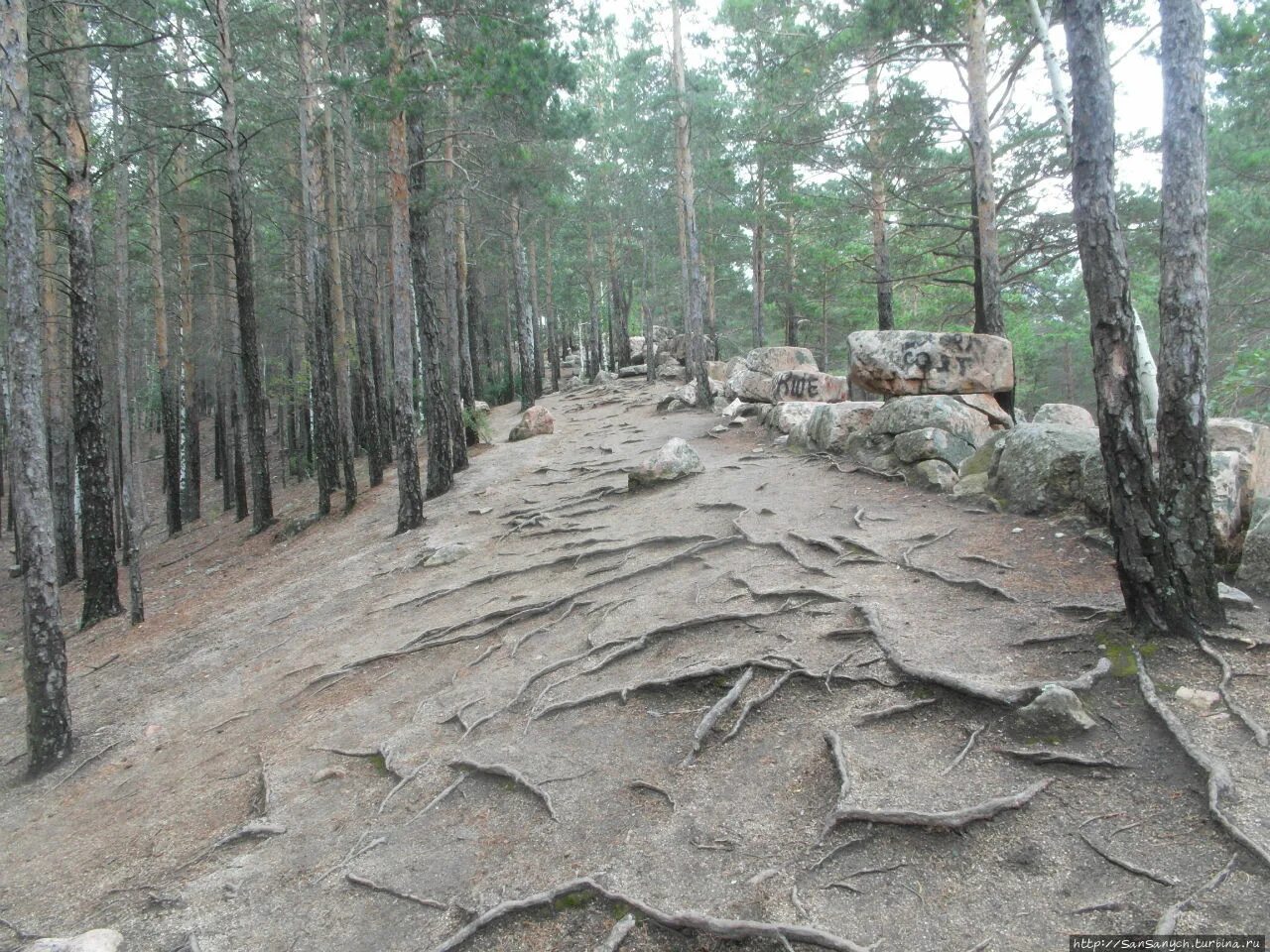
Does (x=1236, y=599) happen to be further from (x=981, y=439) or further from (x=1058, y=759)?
(x=981, y=439)

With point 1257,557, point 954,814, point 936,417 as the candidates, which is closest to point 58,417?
point 936,417

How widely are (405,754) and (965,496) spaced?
553 centimetres

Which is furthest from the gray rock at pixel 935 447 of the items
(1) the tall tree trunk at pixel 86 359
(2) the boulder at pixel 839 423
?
(1) the tall tree trunk at pixel 86 359

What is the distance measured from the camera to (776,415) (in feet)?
41.4

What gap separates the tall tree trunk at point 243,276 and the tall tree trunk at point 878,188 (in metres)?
10.2

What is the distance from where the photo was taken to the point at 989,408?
9.35m

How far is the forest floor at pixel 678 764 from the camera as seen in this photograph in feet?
9.27

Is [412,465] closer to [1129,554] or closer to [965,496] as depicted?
[965,496]

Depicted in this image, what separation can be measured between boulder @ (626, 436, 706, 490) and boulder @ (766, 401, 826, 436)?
2.16 m

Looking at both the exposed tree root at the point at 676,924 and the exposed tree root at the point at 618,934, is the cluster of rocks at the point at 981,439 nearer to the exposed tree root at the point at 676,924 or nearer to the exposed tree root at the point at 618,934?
the exposed tree root at the point at 676,924

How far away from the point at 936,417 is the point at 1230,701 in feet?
17.7

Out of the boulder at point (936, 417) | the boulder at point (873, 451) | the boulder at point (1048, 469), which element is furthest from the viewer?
the boulder at point (873, 451)

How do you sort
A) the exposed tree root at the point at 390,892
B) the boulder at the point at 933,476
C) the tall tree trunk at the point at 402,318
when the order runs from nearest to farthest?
the exposed tree root at the point at 390,892 < the boulder at the point at 933,476 < the tall tree trunk at the point at 402,318

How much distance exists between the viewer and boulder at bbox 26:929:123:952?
3.20m
